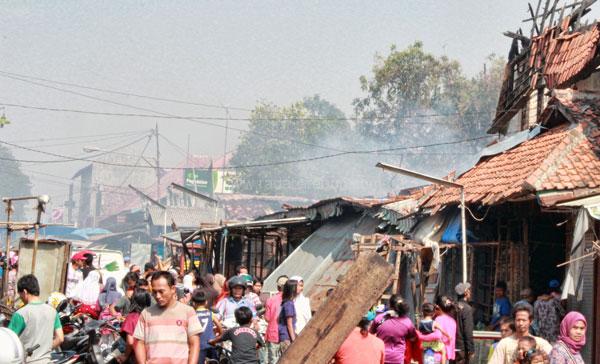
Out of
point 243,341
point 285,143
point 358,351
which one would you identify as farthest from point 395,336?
point 285,143

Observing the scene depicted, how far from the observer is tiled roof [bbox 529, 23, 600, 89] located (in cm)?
1708

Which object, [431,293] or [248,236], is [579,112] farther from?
[248,236]

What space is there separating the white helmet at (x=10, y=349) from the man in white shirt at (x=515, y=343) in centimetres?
412

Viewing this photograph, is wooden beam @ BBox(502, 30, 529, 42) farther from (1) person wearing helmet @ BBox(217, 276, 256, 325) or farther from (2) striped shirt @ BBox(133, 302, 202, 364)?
(2) striped shirt @ BBox(133, 302, 202, 364)

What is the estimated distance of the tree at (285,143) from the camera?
6031 centimetres

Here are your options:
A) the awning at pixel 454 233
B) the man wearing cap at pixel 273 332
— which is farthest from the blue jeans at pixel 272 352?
the awning at pixel 454 233

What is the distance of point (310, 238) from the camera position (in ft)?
71.9

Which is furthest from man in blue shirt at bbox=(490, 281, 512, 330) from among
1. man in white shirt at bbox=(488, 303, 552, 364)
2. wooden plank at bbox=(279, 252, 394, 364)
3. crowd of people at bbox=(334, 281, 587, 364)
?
wooden plank at bbox=(279, 252, 394, 364)

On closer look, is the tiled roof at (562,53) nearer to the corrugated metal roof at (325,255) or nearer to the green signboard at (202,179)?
the corrugated metal roof at (325,255)

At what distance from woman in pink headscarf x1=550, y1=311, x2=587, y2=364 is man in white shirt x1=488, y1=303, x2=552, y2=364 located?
1.25 feet

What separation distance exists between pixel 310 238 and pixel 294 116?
3874cm

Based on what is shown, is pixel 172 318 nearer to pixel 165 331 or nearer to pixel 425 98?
pixel 165 331

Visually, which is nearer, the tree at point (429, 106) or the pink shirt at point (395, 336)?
the pink shirt at point (395, 336)

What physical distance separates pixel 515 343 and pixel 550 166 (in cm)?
594
